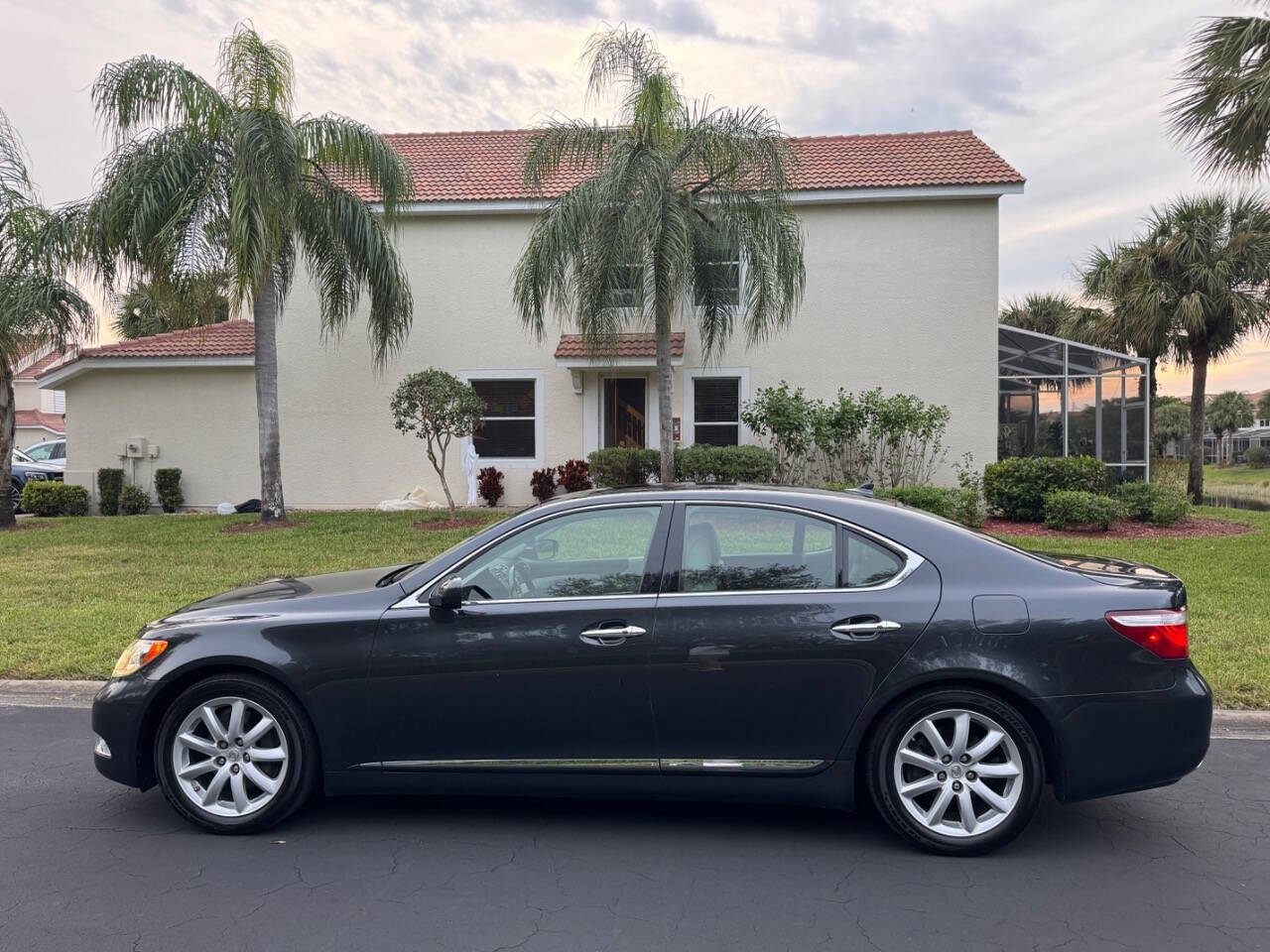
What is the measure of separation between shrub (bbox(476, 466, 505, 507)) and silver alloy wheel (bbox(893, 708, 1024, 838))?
45.4ft

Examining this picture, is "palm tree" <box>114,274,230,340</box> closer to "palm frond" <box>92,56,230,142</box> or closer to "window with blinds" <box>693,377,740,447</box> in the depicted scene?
"palm frond" <box>92,56,230,142</box>

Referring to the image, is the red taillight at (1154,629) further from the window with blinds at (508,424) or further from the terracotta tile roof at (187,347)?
the terracotta tile roof at (187,347)

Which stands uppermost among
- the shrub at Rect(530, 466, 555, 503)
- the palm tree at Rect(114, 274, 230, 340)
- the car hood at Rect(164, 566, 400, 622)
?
the palm tree at Rect(114, 274, 230, 340)

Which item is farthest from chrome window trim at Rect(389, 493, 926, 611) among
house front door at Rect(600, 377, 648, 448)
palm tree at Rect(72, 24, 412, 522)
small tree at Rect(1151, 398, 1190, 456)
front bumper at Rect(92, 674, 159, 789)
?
small tree at Rect(1151, 398, 1190, 456)

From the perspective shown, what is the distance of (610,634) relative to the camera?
3.95 meters

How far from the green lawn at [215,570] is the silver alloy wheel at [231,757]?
10.5 feet

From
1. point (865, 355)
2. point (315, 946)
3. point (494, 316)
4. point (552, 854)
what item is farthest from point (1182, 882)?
point (494, 316)

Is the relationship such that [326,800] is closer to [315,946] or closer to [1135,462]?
[315,946]

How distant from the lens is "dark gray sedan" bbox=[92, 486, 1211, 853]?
382cm

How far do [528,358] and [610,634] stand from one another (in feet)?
46.0

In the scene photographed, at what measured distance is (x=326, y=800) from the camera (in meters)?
4.55

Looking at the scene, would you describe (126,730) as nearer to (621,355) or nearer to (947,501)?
(947,501)

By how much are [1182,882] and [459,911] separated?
278cm

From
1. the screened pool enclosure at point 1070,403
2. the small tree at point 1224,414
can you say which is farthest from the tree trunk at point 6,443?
the small tree at point 1224,414
